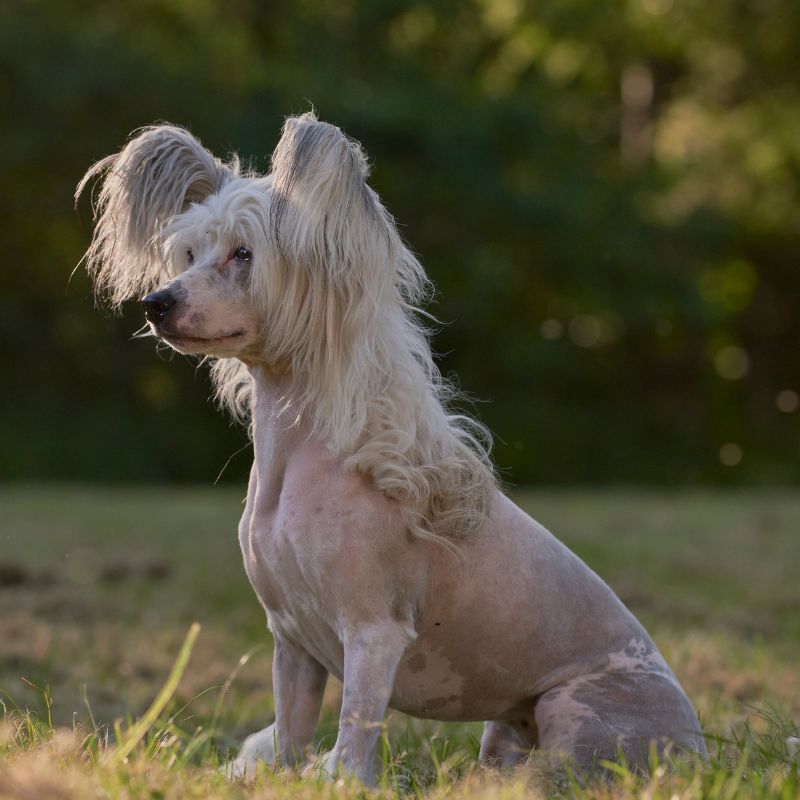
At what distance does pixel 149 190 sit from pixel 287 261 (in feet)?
1.82

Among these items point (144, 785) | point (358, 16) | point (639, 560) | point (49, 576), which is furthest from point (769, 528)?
point (358, 16)

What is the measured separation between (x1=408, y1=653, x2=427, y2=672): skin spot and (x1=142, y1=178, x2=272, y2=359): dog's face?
0.84m

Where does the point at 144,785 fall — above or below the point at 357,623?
below

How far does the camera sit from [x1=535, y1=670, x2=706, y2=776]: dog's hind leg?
3092 mm

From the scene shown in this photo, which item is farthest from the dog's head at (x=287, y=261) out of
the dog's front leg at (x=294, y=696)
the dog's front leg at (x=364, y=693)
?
the dog's front leg at (x=294, y=696)

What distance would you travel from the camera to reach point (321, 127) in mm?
2941

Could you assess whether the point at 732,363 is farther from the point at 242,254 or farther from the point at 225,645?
the point at 242,254

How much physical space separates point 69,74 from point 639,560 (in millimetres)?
11851

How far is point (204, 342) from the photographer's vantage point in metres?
3.01

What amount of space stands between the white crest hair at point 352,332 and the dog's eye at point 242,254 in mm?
31

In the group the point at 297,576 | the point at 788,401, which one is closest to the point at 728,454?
the point at 788,401

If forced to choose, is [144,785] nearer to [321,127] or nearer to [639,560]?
[321,127]

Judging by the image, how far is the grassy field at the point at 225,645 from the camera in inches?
101

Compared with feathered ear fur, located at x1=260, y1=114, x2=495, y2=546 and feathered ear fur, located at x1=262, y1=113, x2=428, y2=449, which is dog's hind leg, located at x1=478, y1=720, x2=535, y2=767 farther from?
feathered ear fur, located at x1=262, y1=113, x2=428, y2=449
